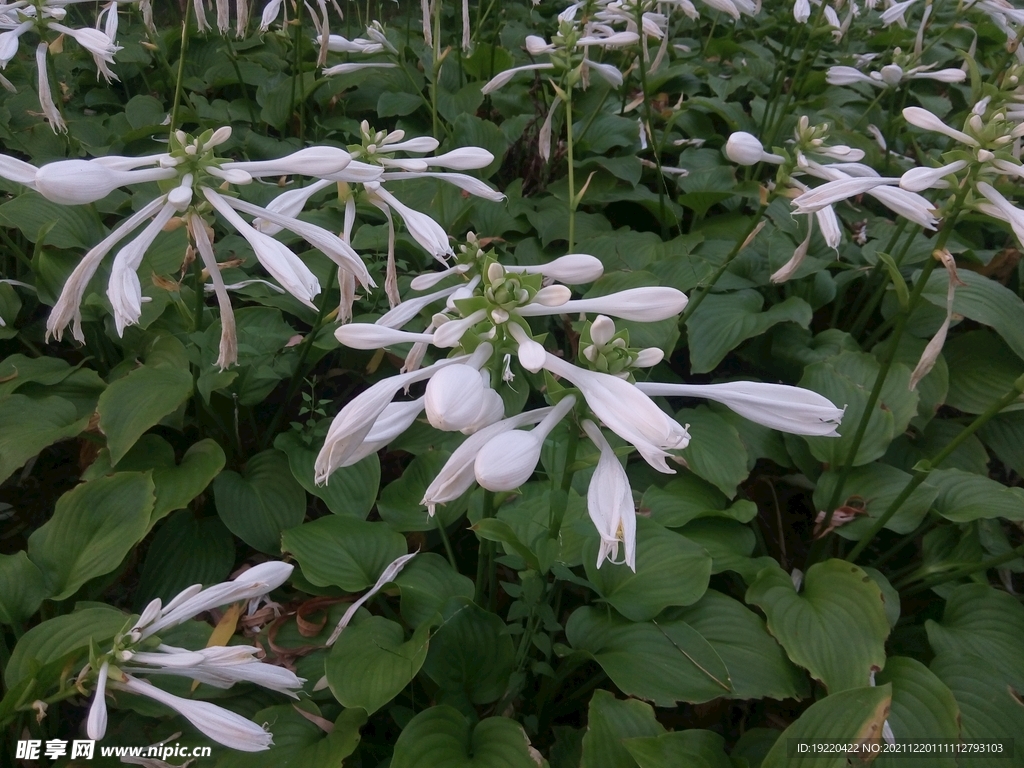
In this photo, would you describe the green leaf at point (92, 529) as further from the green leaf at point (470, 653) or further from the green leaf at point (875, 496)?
the green leaf at point (875, 496)

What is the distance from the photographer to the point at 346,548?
1.48 m

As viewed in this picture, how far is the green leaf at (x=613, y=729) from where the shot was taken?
46.8 inches

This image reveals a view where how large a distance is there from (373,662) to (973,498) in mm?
1496

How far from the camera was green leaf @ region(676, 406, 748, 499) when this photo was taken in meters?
1.68

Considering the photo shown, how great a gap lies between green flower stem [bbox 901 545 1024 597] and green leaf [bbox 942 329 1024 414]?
535 mm

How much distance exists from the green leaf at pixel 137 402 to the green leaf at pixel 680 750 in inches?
47.8

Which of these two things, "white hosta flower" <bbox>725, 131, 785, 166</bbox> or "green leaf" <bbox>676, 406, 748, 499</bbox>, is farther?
"green leaf" <bbox>676, 406, 748, 499</bbox>

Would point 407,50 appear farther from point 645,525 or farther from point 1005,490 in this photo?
point 1005,490

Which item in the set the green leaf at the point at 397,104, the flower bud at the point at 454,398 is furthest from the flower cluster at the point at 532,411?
the green leaf at the point at 397,104

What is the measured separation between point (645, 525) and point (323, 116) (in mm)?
2631

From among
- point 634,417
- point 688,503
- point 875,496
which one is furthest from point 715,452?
point 634,417

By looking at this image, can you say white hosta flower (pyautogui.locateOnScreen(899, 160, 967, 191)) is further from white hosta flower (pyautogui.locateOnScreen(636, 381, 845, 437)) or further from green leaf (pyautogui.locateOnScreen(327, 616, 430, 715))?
green leaf (pyautogui.locateOnScreen(327, 616, 430, 715))

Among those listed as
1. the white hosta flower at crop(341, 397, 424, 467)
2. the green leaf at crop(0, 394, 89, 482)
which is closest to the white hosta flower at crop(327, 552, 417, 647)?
the white hosta flower at crop(341, 397, 424, 467)

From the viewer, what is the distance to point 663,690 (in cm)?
127
